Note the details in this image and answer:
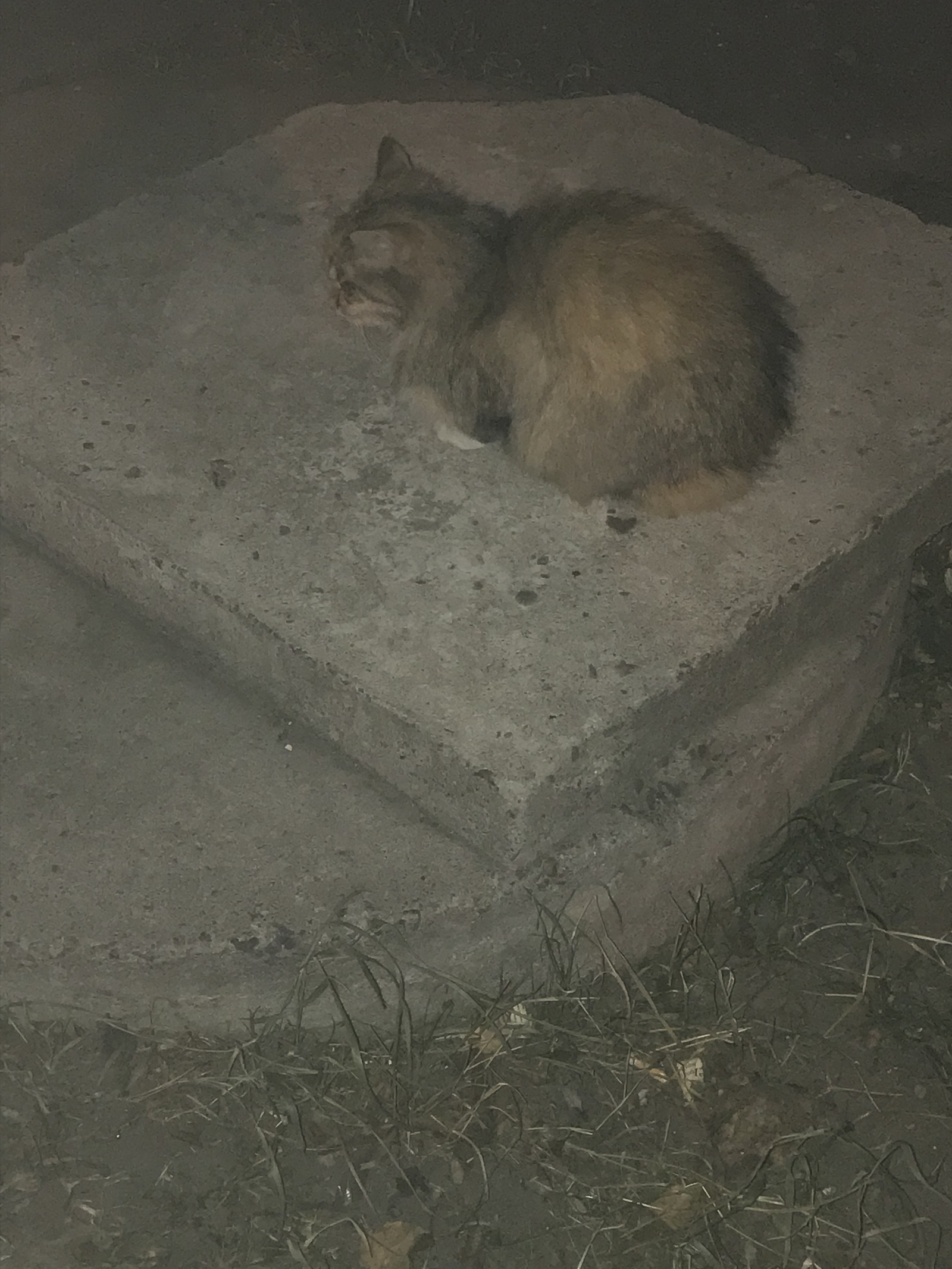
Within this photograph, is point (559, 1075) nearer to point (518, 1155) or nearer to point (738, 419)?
point (518, 1155)

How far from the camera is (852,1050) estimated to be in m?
2.52

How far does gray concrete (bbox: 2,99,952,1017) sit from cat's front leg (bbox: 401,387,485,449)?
56 mm

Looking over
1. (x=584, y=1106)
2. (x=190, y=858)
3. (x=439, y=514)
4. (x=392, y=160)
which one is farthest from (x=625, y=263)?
(x=584, y=1106)

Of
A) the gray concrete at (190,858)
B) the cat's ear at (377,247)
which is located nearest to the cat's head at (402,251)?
the cat's ear at (377,247)

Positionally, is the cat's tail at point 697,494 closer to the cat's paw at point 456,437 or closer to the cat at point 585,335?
the cat at point 585,335

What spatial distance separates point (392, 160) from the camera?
115 inches

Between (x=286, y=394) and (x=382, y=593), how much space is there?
0.61 metres

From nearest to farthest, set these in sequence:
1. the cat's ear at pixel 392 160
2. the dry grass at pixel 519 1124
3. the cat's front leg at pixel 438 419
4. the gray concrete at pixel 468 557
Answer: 1. the dry grass at pixel 519 1124
2. the gray concrete at pixel 468 557
3. the cat's front leg at pixel 438 419
4. the cat's ear at pixel 392 160

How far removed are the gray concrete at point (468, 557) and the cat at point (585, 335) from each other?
10cm

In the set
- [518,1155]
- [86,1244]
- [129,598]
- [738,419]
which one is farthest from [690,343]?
[86,1244]

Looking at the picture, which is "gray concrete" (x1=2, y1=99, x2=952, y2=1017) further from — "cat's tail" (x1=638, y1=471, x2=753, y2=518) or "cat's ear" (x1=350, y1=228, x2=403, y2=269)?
"cat's ear" (x1=350, y1=228, x2=403, y2=269)

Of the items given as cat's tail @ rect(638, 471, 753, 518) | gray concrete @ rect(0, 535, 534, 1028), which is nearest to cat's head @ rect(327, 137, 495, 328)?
cat's tail @ rect(638, 471, 753, 518)

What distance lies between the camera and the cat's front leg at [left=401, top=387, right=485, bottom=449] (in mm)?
2736

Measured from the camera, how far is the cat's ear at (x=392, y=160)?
2906 millimetres
